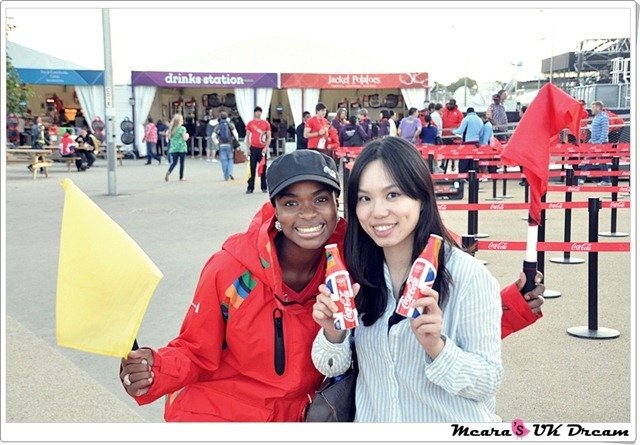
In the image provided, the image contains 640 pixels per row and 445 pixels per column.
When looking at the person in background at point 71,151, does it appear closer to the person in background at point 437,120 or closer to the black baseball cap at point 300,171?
the person in background at point 437,120

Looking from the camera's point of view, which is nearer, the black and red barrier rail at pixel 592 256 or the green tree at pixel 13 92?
the black and red barrier rail at pixel 592 256

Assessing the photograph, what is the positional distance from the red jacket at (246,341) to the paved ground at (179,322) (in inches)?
57.0

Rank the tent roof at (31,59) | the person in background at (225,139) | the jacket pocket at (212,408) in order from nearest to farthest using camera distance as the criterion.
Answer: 1. the jacket pocket at (212,408)
2. the person in background at (225,139)
3. the tent roof at (31,59)

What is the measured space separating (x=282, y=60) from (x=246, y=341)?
98.7 feet

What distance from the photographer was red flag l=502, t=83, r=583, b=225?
3.04m

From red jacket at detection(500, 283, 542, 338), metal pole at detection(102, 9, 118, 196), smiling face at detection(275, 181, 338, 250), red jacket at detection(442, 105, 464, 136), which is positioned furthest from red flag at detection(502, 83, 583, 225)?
red jacket at detection(442, 105, 464, 136)

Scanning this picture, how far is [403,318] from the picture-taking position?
2584mm

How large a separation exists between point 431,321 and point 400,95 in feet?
109

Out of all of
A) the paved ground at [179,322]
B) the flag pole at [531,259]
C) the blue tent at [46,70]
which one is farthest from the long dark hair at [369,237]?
the blue tent at [46,70]

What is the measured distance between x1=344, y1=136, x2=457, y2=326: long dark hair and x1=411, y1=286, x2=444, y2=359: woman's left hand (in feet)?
0.62

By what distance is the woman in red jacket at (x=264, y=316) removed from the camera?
2895 mm
